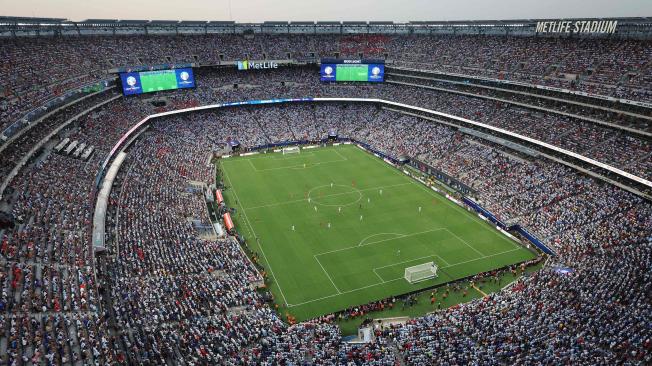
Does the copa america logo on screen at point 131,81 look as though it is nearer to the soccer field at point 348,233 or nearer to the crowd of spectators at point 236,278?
the crowd of spectators at point 236,278

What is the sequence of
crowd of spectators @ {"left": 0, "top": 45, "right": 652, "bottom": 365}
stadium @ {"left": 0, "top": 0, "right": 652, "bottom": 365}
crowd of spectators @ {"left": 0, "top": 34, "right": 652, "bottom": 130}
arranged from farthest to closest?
crowd of spectators @ {"left": 0, "top": 34, "right": 652, "bottom": 130}
stadium @ {"left": 0, "top": 0, "right": 652, "bottom": 365}
crowd of spectators @ {"left": 0, "top": 45, "right": 652, "bottom": 365}

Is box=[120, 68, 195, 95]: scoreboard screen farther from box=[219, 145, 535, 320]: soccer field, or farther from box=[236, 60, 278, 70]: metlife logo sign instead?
box=[219, 145, 535, 320]: soccer field

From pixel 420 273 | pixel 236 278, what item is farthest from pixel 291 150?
pixel 236 278

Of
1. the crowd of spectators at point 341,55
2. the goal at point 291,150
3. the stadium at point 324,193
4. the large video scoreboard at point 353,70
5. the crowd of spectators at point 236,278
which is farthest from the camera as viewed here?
the large video scoreboard at point 353,70

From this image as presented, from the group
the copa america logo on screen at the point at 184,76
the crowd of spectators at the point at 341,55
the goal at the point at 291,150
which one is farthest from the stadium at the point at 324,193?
the goal at the point at 291,150

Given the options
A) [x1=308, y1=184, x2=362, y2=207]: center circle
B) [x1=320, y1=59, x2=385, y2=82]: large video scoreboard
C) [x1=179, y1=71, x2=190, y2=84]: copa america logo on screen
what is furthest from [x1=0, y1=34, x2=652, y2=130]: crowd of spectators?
[x1=308, y1=184, x2=362, y2=207]: center circle

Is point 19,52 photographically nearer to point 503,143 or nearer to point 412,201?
point 412,201
